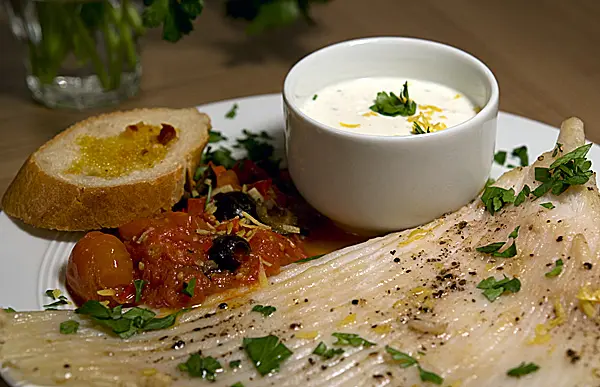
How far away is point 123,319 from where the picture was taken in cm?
263

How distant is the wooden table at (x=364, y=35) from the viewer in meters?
4.66

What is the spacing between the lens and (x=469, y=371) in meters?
2.39

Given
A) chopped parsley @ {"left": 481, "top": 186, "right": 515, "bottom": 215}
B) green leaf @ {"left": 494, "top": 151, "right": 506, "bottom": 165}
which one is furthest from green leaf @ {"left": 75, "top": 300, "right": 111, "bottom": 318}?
green leaf @ {"left": 494, "top": 151, "right": 506, "bottom": 165}

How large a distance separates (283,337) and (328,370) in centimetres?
19

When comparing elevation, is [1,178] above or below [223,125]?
below

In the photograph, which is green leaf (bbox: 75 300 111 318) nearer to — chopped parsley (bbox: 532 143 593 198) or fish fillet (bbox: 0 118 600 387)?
fish fillet (bbox: 0 118 600 387)

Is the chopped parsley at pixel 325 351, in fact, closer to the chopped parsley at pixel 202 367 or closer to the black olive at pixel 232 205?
the chopped parsley at pixel 202 367

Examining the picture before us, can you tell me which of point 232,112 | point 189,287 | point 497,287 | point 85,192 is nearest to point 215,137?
point 232,112

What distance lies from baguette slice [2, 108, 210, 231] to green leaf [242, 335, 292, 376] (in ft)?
3.17

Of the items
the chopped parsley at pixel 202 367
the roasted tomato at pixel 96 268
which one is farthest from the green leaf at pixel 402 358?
the roasted tomato at pixel 96 268

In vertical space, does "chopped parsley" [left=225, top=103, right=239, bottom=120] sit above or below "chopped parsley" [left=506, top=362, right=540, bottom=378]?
below

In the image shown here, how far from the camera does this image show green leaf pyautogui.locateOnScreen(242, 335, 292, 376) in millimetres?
2432

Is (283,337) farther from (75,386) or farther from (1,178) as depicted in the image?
(1,178)

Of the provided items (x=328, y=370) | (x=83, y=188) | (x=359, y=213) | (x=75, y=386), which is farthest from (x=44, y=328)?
(x=359, y=213)
